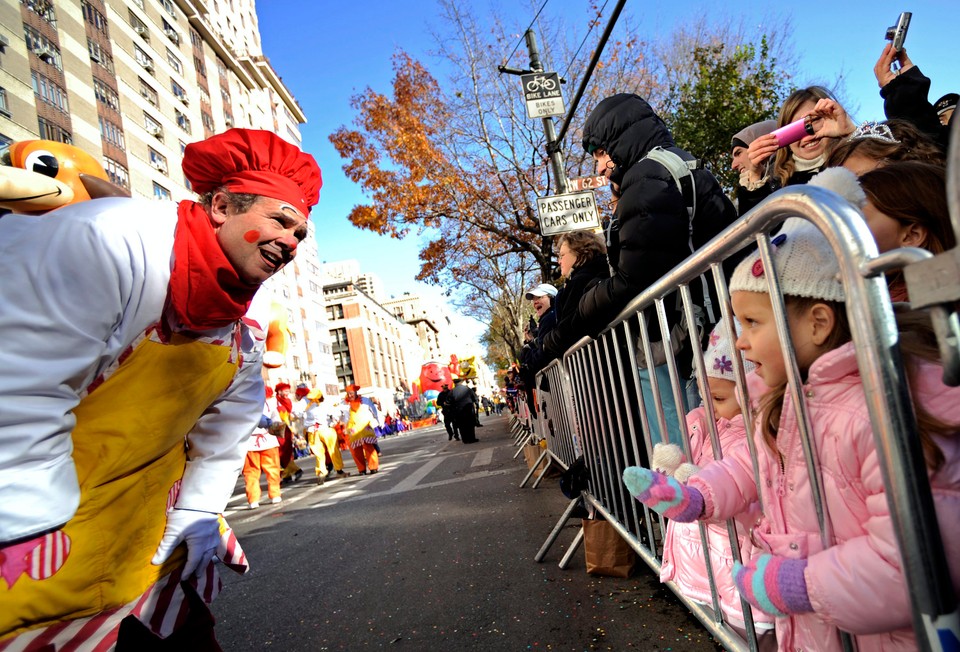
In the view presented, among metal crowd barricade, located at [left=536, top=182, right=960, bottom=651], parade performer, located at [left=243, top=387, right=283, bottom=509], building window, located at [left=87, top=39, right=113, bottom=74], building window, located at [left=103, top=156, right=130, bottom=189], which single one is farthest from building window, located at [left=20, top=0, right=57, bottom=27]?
metal crowd barricade, located at [left=536, top=182, right=960, bottom=651]

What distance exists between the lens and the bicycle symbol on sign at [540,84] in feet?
32.4

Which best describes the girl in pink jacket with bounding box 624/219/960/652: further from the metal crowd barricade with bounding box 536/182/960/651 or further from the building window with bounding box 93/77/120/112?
the building window with bounding box 93/77/120/112

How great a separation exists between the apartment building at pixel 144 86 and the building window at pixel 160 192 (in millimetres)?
69

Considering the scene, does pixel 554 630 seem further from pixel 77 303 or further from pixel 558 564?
pixel 77 303

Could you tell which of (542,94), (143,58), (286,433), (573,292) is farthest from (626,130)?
(143,58)

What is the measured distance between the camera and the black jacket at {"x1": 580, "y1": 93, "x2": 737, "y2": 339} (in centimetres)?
260

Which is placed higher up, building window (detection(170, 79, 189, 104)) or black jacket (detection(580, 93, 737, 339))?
building window (detection(170, 79, 189, 104))

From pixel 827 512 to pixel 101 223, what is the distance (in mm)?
1671

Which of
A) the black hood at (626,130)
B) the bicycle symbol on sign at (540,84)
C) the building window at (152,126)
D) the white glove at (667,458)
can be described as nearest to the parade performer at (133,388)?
the white glove at (667,458)

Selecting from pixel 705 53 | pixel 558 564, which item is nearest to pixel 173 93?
pixel 705 53

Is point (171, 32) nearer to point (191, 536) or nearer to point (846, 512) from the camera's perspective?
point (191, 536)

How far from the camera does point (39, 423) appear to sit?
117 centimetres

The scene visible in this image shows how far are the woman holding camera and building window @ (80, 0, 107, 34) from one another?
113 ft

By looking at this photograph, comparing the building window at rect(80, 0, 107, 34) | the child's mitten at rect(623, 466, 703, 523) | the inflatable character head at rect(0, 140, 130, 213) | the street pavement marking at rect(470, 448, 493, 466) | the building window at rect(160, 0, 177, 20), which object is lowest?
the street pavement marking at rect(470, 448, 493, 466)
